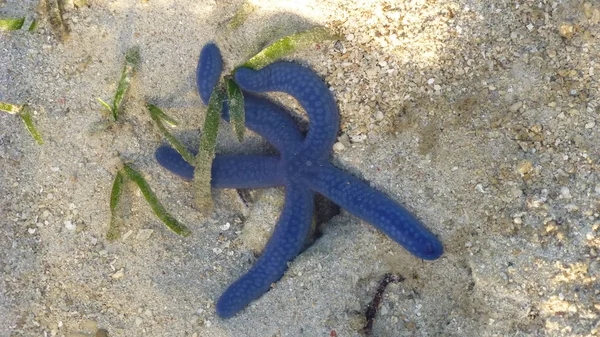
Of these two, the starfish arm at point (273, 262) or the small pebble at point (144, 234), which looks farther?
the small pebble at point (144, 234)

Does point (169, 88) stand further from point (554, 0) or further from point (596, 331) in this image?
point (596, 331)

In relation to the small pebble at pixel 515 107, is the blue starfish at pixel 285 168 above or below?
below

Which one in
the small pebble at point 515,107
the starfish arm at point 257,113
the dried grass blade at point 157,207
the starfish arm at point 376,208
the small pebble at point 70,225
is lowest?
the small pebble at point 70,225

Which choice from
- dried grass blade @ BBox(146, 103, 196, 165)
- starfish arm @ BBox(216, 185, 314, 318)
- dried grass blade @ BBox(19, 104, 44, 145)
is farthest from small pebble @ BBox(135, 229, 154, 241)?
dried grass blade @ BBox(19, 104, 44, 145)

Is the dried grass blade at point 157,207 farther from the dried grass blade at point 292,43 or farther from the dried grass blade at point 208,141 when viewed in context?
the dried grass blade at point 292,43

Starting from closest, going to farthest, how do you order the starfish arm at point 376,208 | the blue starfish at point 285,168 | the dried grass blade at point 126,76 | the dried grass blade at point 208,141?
1. the starfish arm at point 376,208
2. the blue starfish at point 285,168
3. the dried grass blade at point 208,141
4. the dried grass blade at point 126,76

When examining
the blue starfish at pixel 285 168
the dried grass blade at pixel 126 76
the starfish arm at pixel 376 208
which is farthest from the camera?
the dried grass blade at pixel 126 76

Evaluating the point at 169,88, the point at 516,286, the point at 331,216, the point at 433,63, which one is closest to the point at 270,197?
the point at 331,216

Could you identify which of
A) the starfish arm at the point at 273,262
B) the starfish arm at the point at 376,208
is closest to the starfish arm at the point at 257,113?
the starfish arm at the point at 376,208
